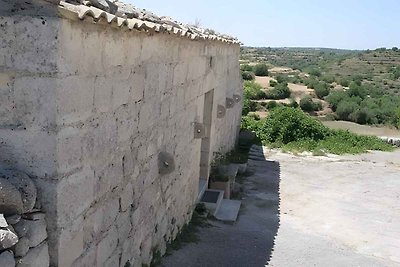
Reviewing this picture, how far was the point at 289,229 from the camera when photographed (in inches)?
313

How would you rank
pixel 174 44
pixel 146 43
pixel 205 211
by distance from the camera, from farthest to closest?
pixel 205 211, pixel 174 44, pixel 146 43

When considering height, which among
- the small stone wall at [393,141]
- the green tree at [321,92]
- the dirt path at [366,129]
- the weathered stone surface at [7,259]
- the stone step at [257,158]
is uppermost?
the weathered stone surface at [7,259]

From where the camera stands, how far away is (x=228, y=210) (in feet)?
26.8

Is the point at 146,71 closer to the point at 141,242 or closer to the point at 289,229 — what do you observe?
the point at 141,242

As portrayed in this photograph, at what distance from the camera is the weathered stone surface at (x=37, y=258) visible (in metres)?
2.62

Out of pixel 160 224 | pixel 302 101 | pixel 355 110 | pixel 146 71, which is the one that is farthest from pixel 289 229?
pixel 302 101

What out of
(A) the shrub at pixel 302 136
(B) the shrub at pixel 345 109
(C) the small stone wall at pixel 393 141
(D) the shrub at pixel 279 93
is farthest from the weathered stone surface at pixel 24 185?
(D) the shrub at pixel 279 93

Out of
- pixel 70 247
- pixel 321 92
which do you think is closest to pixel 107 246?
pixel 70 247

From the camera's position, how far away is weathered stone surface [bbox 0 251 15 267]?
2.40 meters

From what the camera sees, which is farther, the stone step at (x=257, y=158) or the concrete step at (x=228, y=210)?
the stone step at (x=257, y=158)

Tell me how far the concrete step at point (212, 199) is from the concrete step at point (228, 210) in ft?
0.27

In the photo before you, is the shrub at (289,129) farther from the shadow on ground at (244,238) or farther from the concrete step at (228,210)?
the concrete step at (228,210)

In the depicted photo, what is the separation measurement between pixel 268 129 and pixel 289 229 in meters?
9.51

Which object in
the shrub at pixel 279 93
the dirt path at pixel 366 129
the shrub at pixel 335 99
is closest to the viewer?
the dirt path at pixel 366 129
